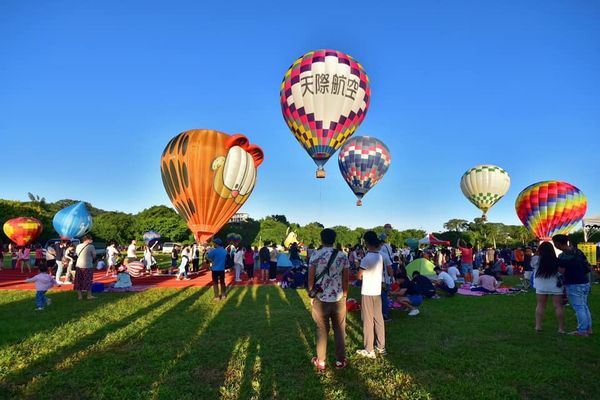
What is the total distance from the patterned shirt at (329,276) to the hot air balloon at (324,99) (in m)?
16.7

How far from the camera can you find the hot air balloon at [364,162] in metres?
30.6

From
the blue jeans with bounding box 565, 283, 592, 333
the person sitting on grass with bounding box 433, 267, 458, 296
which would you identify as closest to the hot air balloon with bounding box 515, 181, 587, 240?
the person sitting on grass with bounding box 433, 267, 458, 296

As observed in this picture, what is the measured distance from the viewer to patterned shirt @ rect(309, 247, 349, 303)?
5199mm

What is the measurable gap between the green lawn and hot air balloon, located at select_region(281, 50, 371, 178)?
14101mm

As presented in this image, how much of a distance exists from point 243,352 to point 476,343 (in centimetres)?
408

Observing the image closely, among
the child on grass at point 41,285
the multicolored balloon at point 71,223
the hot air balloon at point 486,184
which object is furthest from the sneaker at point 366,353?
the hot air balloon at point 486,184

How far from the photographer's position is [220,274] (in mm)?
11086

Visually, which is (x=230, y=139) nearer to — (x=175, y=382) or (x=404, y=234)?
(x=175, y=382)

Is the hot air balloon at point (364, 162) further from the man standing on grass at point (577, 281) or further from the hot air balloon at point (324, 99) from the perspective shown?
the man standing on grass at point (577, 281)

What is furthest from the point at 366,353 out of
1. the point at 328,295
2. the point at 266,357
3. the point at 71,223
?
the point at 71,223

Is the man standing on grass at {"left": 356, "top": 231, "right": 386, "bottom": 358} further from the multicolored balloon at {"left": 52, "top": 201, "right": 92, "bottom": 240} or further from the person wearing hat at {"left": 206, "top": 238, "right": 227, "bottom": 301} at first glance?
the multicolored balloon at {"left": 52, "top": 201, "right": 92, "bottom": 240}

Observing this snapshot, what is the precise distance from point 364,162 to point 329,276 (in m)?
26.2

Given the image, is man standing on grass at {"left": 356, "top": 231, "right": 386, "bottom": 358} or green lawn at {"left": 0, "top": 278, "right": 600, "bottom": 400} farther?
man standing on grass at {"left": 356, "top": 231, "right": 386, "bottom": 358}

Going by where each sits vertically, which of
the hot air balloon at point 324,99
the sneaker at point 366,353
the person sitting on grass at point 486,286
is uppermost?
the hot air balloon at point 324,99
